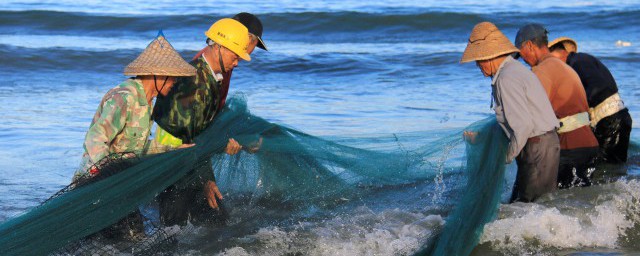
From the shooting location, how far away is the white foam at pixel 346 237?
551 cm

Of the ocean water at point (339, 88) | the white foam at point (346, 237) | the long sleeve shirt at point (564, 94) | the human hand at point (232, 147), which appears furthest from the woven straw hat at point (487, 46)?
the human hand at point (232, 147)

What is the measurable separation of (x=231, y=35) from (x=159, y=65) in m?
0.59

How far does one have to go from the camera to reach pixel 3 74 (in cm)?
1497

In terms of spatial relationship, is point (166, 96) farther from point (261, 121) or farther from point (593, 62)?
point (593, 62)

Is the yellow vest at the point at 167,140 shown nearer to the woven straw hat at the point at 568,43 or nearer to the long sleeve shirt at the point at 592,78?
the woven straw hat at the point at 568,43

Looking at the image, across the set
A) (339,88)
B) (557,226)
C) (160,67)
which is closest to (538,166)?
(557,226)

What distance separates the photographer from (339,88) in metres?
13.9

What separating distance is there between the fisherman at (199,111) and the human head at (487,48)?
136cm

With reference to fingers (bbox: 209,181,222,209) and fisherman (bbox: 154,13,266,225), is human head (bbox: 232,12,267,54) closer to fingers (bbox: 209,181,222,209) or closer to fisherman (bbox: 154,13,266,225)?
fisherman (bbox: 154,13,266,225)

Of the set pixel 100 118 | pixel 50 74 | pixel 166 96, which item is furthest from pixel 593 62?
pixel 50 74

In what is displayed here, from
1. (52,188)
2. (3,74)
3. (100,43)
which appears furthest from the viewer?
(100,43)

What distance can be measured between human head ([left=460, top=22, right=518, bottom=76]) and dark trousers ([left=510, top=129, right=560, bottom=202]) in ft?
1.77

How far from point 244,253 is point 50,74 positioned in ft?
35.1

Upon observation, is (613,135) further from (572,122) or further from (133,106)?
(133,106)
